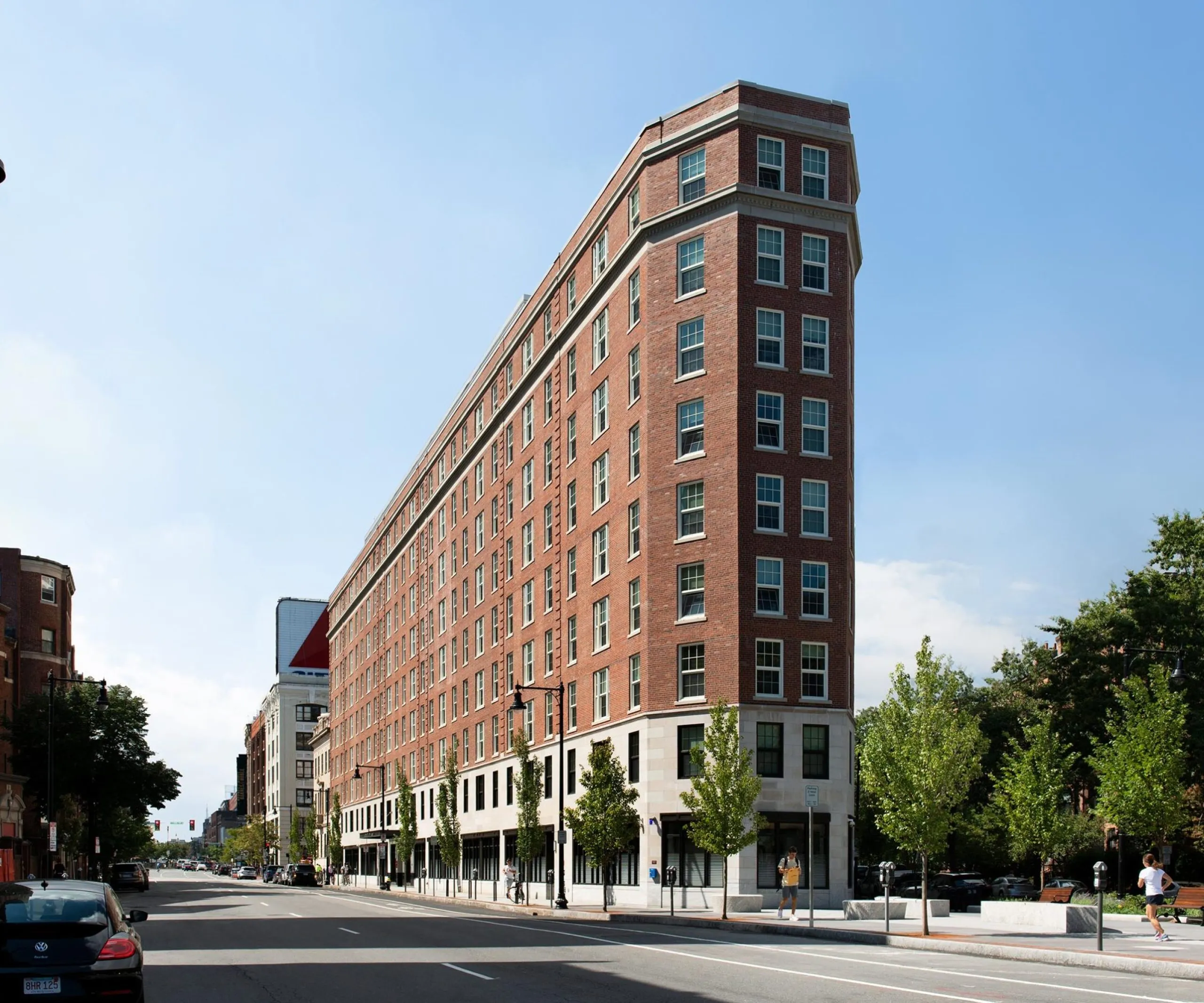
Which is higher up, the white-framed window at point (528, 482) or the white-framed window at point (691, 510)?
the white-framed window at point (528, 482)

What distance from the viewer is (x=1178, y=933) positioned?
33.4 metres

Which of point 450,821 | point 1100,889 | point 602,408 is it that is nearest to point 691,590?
point 602,408

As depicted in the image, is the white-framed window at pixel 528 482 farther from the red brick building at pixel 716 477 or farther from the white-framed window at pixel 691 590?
the white-framed window at pixel 691 590

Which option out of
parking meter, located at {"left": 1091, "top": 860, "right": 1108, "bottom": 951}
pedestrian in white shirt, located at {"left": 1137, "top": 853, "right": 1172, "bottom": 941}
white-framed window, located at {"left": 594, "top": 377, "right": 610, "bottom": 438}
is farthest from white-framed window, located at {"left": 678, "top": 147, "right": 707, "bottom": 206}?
parking meter, located at {"left": 1091, "top": 860, "right": 1108, "bottom": 951}

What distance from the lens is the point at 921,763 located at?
100 ft

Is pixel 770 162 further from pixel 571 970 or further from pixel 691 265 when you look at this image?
pixel 571 970

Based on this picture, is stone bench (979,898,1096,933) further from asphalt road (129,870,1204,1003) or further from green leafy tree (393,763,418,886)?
green leafy tree (393,763,418,886)

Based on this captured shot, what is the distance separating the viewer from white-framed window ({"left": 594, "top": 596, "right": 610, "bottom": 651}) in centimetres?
5500

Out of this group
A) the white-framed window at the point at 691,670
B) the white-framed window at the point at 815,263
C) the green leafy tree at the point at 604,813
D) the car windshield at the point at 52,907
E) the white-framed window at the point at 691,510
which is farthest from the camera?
the white-framed window at the point at 815,263

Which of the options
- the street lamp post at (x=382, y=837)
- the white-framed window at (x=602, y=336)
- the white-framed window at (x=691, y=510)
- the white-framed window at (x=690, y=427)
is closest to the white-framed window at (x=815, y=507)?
the white-framed window at (x=691, y=510)

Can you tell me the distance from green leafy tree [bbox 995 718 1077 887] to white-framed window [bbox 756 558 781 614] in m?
14.3

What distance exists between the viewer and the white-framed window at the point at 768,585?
4797cm

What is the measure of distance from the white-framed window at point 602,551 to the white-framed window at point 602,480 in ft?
3.45

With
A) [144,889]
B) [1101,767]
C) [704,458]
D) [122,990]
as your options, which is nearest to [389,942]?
[122,990]
